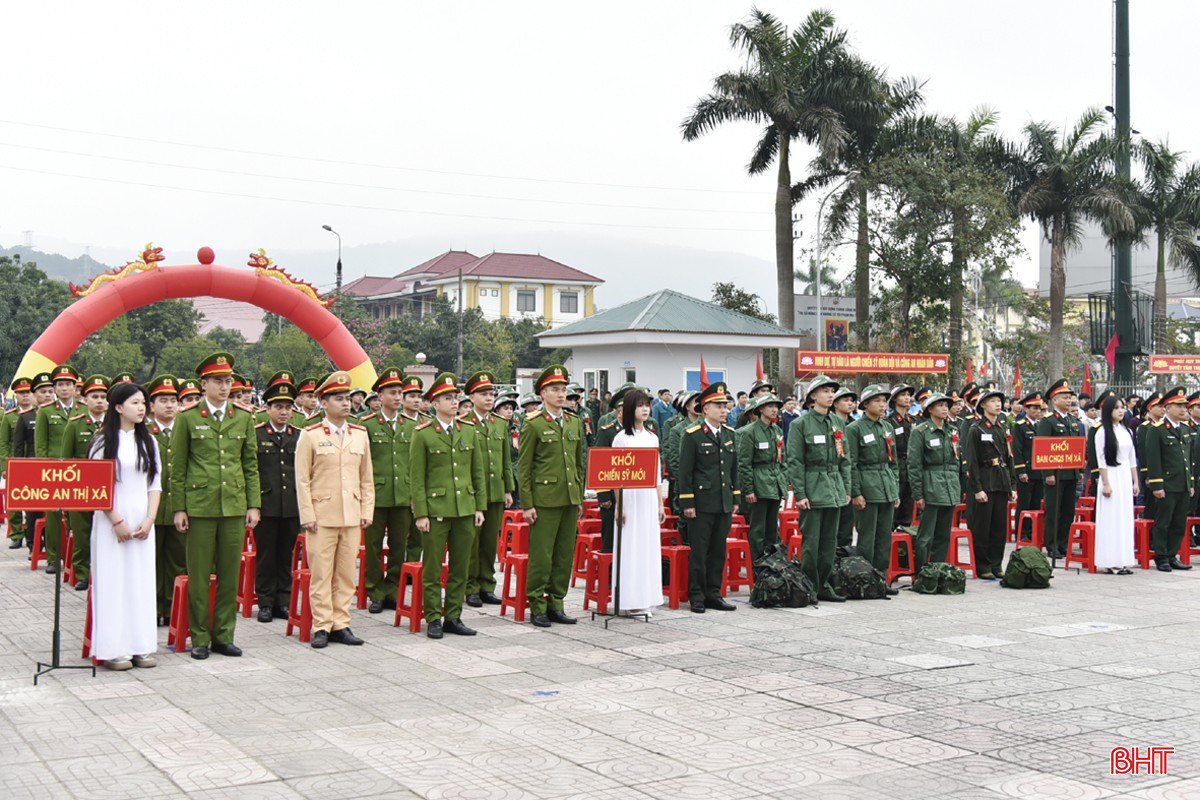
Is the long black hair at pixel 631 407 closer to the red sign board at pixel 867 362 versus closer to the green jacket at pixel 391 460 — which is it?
the green jacket at pixel 391 460

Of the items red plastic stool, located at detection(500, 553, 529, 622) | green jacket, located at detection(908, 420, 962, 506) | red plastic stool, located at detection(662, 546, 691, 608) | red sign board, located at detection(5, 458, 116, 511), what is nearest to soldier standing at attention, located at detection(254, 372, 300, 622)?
red plastic stool, located at detection(500, 553, 529, 622)

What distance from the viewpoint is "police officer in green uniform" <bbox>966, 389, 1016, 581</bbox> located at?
39.2ft

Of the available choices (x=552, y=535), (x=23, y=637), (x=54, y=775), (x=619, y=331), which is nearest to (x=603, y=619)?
(x=552, y=535)

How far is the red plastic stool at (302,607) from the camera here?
342 inches

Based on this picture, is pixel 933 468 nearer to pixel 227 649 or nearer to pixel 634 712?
pixel 634 712

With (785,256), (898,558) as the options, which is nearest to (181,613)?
(898,558)

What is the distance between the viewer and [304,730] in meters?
6.19

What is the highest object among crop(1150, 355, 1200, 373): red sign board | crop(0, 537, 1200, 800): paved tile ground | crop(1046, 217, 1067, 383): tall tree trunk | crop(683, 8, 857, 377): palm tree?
crop(683, 8, 857, 377): palm tree

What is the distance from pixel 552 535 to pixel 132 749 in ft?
13.2

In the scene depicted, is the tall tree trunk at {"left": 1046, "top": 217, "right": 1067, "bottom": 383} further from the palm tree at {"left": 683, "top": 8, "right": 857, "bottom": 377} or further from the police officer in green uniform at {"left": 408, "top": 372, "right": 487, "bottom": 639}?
the police officer in green uniform at {"left": 408, "top": 372, "right": 487, "bottom": 639}

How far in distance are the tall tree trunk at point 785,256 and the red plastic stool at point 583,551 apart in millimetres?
19075

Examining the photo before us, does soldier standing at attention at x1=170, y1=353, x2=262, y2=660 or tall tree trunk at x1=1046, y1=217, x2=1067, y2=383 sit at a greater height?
tall tree trunk at x1=1046, y1=217, x2=1067, y2=383

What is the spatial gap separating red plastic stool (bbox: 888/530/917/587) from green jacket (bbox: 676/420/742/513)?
2.40 meters

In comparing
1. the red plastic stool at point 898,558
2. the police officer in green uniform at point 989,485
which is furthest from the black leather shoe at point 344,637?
the police officer in green uniform at point 989,485
